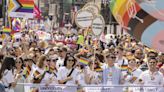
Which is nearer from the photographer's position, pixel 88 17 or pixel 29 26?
pixel 88 17

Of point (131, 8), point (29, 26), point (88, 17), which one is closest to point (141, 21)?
point (131, 8)

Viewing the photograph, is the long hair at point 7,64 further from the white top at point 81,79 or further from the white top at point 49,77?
the white top at point 81,79

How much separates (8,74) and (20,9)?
6.67 metres

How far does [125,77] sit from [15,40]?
8672mm

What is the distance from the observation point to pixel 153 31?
9875 millimetres

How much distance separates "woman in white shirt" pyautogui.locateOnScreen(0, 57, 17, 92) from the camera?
994 centimetres

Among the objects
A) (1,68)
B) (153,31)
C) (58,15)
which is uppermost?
(153,31)

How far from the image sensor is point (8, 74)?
397 inches

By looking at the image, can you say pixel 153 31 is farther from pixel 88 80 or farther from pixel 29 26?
pixel 29 26

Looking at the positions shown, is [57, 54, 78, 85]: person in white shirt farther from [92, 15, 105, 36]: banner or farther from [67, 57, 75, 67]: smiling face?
[92, 15, 105, 36]: banner

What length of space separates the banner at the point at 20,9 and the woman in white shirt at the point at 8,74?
237 inches

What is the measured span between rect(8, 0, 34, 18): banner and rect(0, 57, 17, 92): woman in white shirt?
602 centimetres

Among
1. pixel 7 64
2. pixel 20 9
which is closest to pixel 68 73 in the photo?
pixel 7 64

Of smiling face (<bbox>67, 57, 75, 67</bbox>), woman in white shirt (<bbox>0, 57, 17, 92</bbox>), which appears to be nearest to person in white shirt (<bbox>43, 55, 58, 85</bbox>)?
smiling face (<bbox>67, 57, 75, 67</bbox>)
